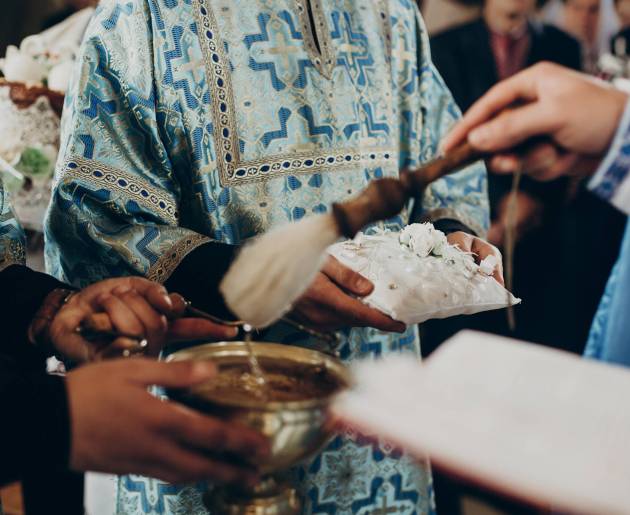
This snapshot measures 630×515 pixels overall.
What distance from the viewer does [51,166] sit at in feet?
8.57

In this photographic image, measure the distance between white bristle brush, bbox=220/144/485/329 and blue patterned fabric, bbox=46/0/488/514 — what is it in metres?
0.52

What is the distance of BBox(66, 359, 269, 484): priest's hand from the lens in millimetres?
875

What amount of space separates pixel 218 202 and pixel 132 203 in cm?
21

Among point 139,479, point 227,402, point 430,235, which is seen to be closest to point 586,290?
point 430,235

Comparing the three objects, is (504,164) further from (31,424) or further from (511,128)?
(31,424)

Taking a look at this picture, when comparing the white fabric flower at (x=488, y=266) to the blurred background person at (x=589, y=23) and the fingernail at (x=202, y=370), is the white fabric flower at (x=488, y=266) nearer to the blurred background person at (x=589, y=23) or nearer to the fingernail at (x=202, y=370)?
the fingernail at (x=202, y=370)

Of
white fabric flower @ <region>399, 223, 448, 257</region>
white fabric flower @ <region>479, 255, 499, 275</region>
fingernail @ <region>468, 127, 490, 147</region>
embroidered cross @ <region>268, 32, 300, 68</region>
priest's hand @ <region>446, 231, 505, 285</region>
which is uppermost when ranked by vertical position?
embroidered cross @ <region>268, 32, 300, 68</region>

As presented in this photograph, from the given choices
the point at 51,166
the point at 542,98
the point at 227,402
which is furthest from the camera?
the point at 51,166

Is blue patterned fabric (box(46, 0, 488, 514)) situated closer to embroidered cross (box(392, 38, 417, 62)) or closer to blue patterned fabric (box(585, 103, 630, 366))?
embroidered cross (box(392, 38, 417, 62))

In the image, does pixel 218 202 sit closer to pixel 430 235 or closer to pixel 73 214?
pixel 73 214

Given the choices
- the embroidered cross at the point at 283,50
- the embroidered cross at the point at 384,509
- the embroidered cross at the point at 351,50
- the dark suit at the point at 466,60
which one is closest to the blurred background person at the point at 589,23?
the dark suit at the point at 466,60

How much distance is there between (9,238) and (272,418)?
0.90m

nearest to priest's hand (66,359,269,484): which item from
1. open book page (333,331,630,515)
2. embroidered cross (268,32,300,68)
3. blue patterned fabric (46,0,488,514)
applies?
open book page (333,331,630,515)

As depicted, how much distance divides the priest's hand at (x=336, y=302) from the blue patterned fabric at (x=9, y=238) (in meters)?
0.58
